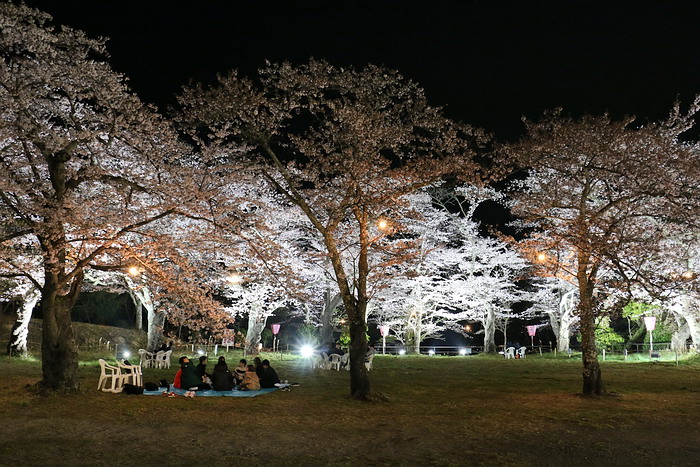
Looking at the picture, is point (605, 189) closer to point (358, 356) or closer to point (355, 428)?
point (358, 356)

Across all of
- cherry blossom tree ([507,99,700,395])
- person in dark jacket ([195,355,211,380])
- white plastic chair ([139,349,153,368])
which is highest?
cherry blossom tree ([507,99,700,395])

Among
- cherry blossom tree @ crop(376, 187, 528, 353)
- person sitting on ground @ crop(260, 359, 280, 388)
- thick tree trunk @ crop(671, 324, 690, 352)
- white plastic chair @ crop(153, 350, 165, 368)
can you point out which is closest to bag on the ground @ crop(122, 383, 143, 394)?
person sitting on ground @ crop(260, 359, 280, 388)

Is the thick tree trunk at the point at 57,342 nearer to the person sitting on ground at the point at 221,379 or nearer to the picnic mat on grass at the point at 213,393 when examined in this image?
the picnic mat on grass at the point at 213,393

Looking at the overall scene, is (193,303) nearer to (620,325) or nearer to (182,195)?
(182,195)

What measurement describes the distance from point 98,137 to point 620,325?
43.1m

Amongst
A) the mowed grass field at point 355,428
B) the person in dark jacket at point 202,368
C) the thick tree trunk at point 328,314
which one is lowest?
the mowed grass field at point 355,428

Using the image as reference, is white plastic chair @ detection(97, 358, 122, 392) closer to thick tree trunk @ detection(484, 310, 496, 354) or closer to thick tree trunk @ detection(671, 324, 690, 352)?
thick tree trunk @ detection(484, 310, 496, 354)

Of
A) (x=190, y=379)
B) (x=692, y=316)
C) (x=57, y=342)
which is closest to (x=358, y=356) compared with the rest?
(x=190, y=379)

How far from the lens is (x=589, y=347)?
12.4m

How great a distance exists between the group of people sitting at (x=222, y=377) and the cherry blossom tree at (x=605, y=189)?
725 cm

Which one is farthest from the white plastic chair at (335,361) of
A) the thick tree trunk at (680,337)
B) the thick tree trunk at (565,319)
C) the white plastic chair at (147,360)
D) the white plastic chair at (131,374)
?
the thick tree trunk at (680,337)

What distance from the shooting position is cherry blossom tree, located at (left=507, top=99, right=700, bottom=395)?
11664 millimetres

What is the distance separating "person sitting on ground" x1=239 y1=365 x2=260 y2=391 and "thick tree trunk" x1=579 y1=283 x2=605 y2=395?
741 centimetres

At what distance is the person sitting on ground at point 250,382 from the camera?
40.9ft
